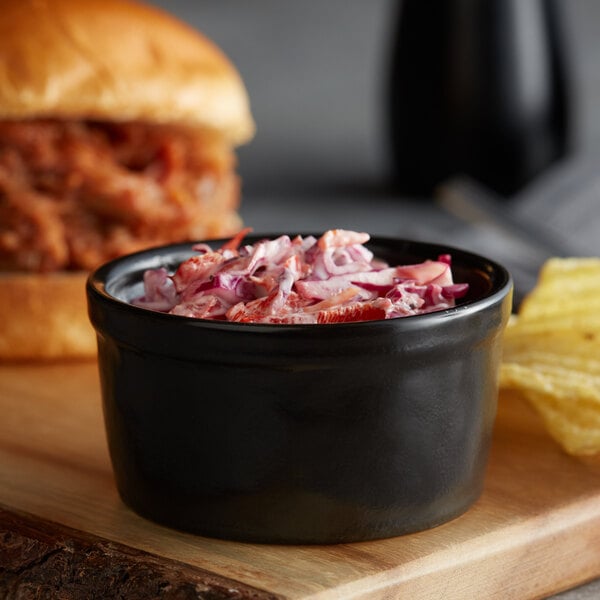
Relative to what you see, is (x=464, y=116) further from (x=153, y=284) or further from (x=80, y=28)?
(x=153, y=284)

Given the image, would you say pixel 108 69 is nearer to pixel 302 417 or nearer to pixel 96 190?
pixel 96 190

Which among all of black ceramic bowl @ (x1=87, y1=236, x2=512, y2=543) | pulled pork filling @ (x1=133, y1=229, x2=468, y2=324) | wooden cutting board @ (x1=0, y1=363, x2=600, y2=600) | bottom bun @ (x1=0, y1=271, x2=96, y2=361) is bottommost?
bottom bun @ (x1=0, y1=271, x2=96, y2=361)

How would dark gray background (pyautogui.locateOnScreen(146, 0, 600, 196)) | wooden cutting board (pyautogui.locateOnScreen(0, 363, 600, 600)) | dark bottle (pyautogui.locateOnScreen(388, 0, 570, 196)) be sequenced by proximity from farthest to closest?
dark gray background (pyautogui.locateOnScreen(146, 0, 600, 196))
dark bottle (pyautogui.locateOnScreen(388, 0, 570, 196))
wooden cutting board (pyautogui.locateOnScreen(0, 363, 600, 600))

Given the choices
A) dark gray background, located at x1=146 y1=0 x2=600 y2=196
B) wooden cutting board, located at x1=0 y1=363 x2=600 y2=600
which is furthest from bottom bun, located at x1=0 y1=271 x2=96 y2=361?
dark gray background, located at x1=146 y1=0 x2=600 y2=196

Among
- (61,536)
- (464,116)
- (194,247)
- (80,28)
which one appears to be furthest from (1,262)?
(464,116)

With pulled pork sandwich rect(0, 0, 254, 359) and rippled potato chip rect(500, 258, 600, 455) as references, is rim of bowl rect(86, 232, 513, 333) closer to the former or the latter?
rippled potato chip rect(500, 258, 600, 455)

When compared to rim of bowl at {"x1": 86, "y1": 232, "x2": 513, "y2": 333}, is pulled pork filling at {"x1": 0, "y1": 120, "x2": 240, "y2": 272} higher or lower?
lower
